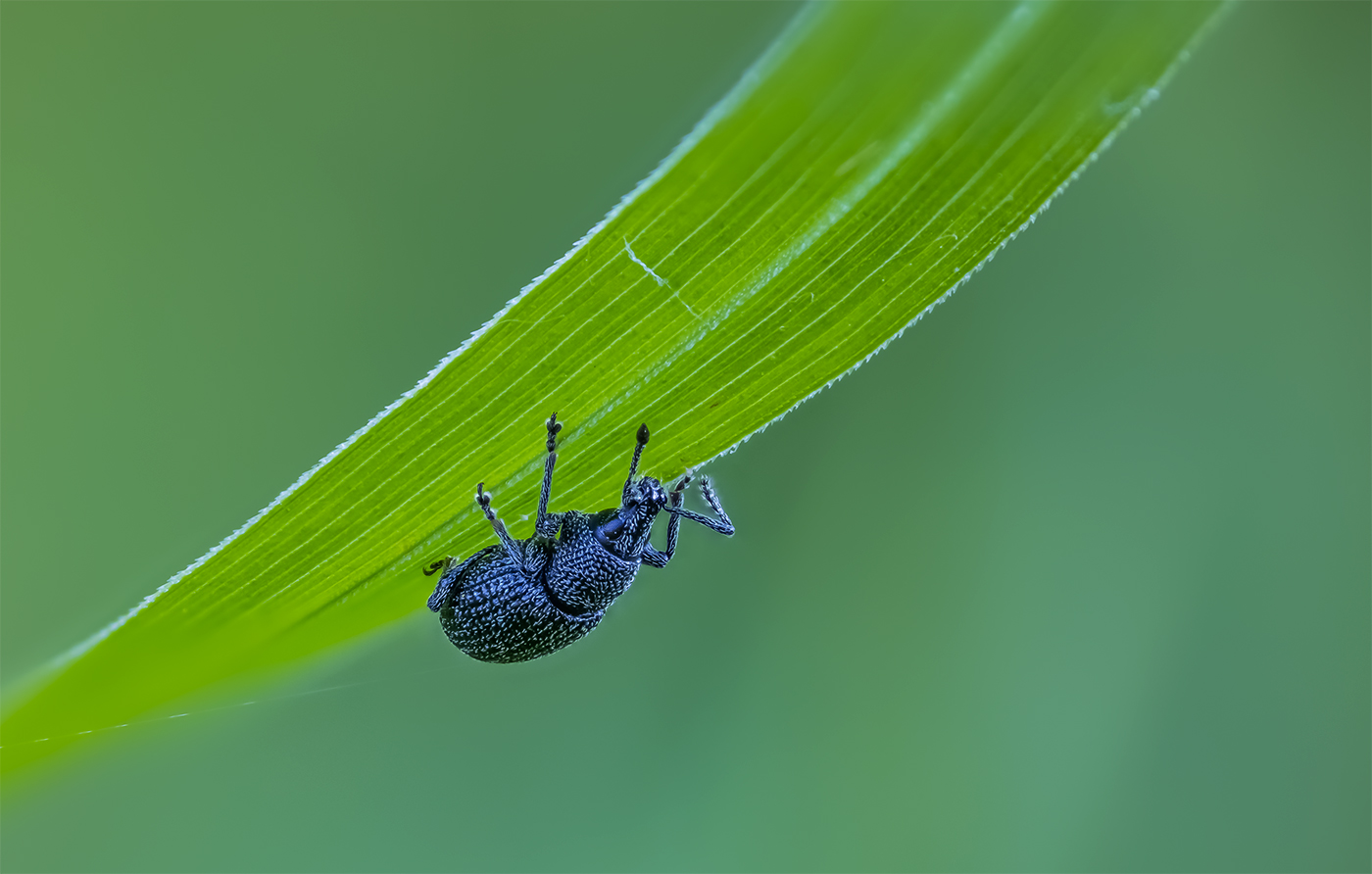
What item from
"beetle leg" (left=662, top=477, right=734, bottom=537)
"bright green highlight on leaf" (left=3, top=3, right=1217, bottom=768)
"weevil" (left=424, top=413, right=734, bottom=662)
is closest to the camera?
"bright green highlight on leaf" (left=3, top=3, right=1217, bottom=768)

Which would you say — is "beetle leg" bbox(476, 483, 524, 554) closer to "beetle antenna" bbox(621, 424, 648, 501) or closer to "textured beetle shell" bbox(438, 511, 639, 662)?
"textured beetle shell" bbox(438, 511, 639, 662)

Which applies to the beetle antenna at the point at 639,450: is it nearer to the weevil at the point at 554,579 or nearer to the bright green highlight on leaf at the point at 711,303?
the bright green highlight on leaf at the point at 711,303

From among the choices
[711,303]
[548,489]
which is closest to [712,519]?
[548,489]

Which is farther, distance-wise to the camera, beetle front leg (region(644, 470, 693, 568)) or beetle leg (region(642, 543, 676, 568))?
beetle leg (region(642, 543, 676, 568))

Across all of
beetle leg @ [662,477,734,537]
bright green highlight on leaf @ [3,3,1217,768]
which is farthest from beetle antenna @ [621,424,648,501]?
beetle leg @ [662,477,734,537]

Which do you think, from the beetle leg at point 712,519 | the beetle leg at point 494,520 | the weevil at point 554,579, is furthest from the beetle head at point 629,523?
the beetle leg at point 494,520

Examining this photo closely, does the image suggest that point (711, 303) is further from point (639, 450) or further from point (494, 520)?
point (494, 520)

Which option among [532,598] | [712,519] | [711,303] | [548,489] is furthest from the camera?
[712,519]
